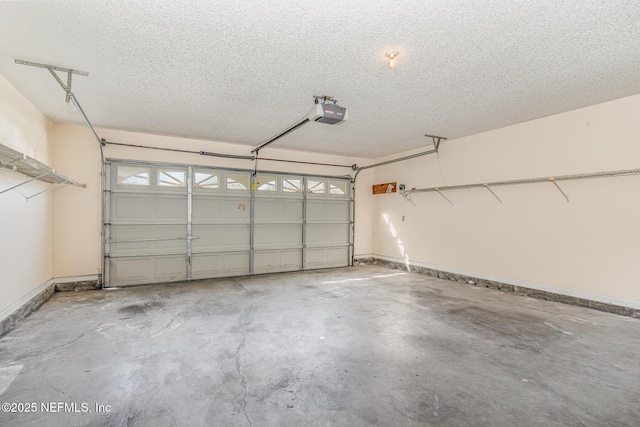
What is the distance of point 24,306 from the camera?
3.54 m

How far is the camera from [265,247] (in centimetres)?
632

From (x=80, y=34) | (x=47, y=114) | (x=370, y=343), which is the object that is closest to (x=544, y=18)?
(x=370, y=343)

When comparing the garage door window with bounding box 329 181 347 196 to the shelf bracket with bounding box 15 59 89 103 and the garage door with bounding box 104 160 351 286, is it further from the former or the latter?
the shelf bracket with bounding box 15 59 89 103

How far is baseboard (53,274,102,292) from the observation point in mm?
4730

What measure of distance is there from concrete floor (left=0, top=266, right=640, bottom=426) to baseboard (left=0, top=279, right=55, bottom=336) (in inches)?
5.0

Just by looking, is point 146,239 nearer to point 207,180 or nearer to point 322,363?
point 207,180

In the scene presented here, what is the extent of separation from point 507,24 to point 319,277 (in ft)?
16.0

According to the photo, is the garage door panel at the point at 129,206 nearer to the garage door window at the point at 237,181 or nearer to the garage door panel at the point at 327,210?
the garage door window at the point at 237,181

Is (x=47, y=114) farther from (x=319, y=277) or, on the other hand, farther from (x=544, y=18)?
(x=544, y=18)

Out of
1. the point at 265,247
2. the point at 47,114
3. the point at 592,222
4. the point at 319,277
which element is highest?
the point at 47,114

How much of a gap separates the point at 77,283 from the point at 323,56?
5.23m

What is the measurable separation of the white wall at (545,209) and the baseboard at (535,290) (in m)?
0.03

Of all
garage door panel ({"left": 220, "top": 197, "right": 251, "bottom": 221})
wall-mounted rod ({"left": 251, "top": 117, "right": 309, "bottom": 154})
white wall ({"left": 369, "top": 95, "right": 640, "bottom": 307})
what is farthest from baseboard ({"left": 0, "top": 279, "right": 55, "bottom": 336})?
white wall ({"left": 369, "top": 95, "right": 640, "bottom": 307})

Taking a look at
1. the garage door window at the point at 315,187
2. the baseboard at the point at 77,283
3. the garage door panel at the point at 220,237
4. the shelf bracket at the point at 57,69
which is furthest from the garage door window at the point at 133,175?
the garage door window at the point at 315,187
